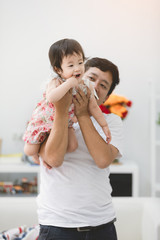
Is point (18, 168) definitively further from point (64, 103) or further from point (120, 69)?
point (64, 103)

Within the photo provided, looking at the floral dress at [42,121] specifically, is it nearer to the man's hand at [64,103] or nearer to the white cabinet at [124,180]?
the man's hand at [64,103]

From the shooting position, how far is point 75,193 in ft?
2.64

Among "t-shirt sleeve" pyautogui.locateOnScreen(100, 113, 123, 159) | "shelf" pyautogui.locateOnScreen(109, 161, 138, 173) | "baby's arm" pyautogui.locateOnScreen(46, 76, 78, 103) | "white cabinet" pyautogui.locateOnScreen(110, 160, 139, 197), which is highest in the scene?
"baby's arm" pyautogui.locateOnScreen(46, 76, 78, 103)

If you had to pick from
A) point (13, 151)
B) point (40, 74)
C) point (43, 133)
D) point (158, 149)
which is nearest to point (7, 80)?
point (40, 74)

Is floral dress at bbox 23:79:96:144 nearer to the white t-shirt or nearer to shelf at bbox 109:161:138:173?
the white t-shirt

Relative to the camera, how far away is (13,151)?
277cm

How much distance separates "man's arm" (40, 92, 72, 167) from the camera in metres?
0.76

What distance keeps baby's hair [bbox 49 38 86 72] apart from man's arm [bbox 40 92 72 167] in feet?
0.25

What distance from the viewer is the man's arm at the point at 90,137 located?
79 centimetres

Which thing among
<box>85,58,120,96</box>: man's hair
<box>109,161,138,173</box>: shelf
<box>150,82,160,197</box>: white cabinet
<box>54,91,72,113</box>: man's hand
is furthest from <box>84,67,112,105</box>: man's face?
<box>150,82,160,197</box>: white cabinet

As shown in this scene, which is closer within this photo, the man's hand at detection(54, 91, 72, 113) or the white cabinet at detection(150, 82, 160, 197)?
the man's hand at detection(54, 91, 72, 113)

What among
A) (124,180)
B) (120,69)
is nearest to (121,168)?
(124,180)

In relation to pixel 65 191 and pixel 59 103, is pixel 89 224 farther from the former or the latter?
pixel 59 103

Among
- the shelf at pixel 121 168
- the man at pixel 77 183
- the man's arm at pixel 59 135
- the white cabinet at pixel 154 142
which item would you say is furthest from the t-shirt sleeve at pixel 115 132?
the white cabinet at pixel 154 142
